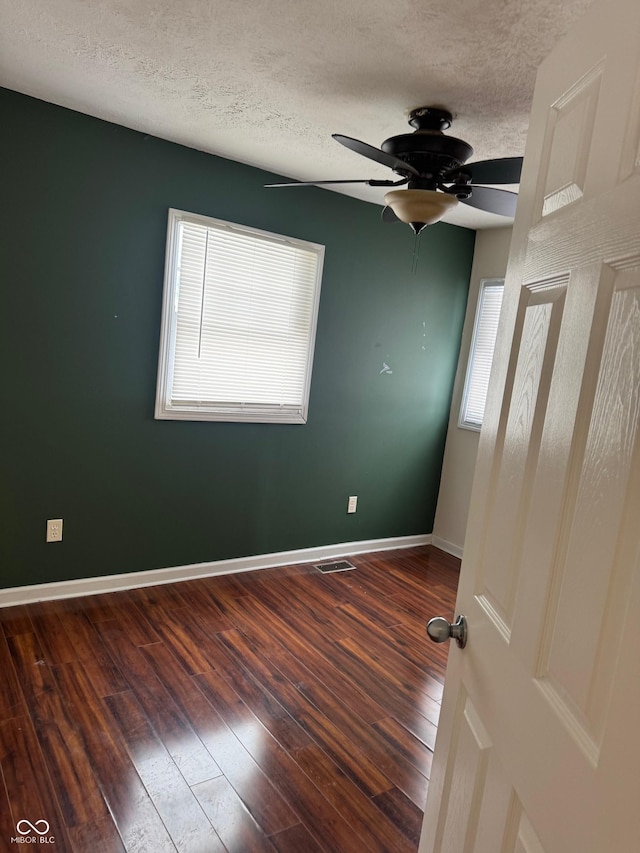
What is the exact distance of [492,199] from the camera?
2512 millimetres

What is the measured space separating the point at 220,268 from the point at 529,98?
6.13 ft

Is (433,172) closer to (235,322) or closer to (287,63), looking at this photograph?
(287,63)

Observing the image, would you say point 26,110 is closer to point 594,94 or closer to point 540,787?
point 594,94

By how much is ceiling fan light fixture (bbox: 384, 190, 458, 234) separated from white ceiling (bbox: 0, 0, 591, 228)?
40 centimetres

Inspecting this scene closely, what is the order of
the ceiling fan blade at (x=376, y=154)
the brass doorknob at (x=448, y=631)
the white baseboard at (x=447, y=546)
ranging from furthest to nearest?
the white baseboard at (x=447, y=546), the ceiling fan blade at (x=376, y=154), the brass doorknob at (x=448, y=631)

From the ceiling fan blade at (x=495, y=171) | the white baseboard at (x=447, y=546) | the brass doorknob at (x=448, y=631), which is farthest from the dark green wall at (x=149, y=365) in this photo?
the brass doorknob at (x=448, y=631)

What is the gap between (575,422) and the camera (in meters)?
0.78

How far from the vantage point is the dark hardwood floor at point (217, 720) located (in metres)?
1.80

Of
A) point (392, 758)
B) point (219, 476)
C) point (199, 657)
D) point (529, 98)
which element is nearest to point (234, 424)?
point (219, 476)

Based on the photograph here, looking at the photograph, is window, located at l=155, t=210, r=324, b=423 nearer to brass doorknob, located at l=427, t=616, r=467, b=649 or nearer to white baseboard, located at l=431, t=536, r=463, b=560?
white baseboard, located at l=431, t=536, r=463, b=560

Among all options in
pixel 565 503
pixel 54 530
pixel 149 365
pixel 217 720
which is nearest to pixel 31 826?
pixel 217 720

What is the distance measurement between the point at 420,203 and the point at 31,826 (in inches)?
96.8

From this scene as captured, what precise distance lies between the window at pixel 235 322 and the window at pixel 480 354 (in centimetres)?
141

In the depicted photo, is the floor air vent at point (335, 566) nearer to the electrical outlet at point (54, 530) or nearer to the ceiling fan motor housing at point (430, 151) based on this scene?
the electrical outlet at point (54, 530)
